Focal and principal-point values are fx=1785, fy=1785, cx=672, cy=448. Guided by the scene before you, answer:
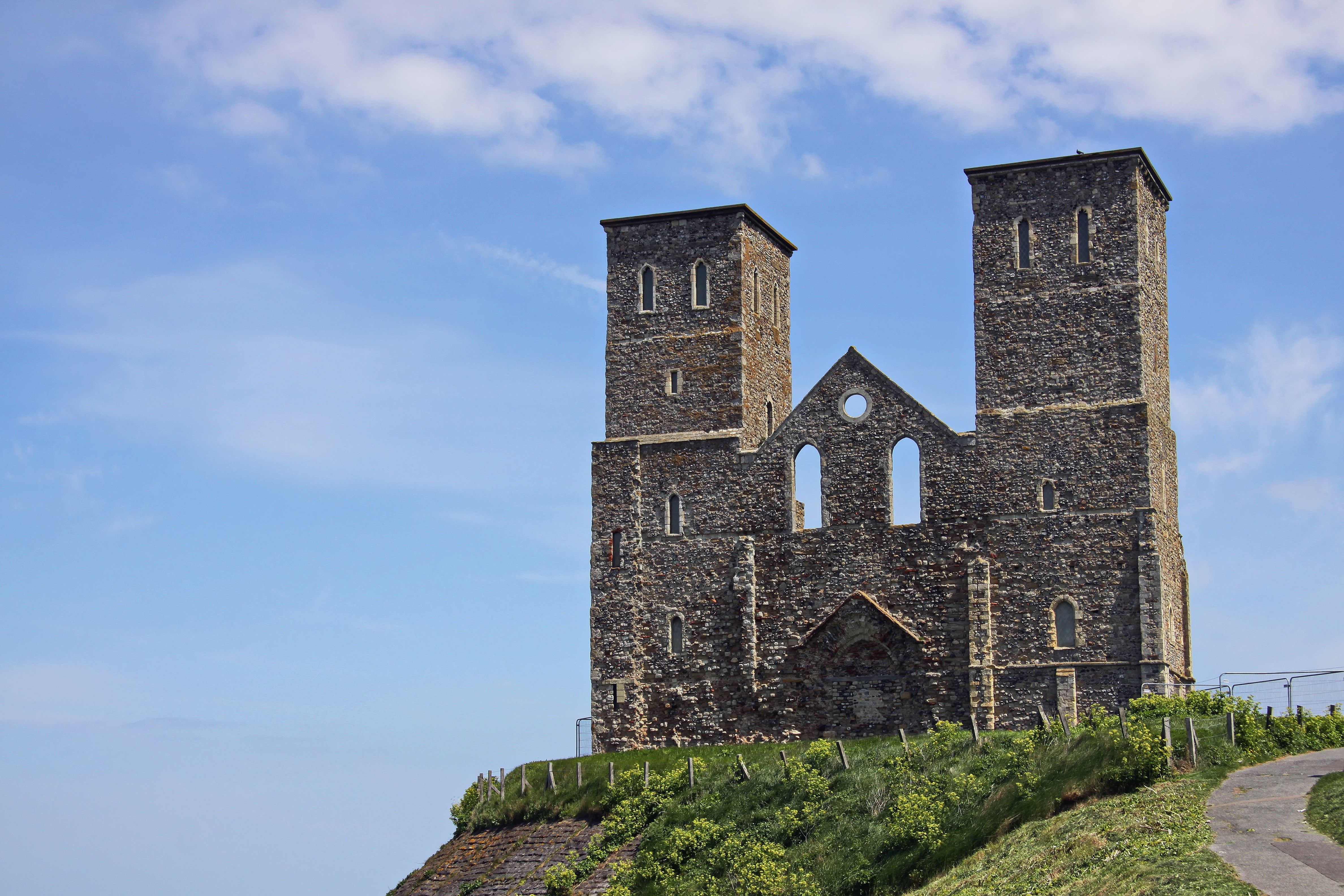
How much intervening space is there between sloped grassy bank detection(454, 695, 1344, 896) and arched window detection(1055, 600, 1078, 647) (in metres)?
4.26

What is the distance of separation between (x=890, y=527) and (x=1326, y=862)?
22.4 meters

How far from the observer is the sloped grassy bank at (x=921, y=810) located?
91.4 feet

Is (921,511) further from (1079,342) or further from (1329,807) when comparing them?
(1329,807)

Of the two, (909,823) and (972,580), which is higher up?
(972,580)

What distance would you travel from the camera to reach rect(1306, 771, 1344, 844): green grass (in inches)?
1051

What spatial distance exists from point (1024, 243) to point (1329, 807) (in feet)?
73.1

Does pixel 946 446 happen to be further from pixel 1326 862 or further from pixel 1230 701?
pixel 1326 862

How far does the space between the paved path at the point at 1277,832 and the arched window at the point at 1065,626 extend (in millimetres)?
11266

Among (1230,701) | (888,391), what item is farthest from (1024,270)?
(1230,701)

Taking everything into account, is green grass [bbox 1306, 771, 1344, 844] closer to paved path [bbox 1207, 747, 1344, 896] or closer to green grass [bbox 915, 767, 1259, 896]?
paved path [bbox 1207, 747, 1344, 896]

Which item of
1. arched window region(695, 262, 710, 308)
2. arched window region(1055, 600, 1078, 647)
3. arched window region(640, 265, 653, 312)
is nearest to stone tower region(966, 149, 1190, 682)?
arched window region(1055, 600, 1078, 647)

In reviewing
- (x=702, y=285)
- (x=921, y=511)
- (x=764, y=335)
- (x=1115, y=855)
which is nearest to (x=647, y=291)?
(x=702, y=285)

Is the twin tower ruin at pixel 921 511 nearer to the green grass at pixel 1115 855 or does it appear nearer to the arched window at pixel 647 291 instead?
the arched window at pixel 647 291

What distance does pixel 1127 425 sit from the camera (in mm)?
45156
